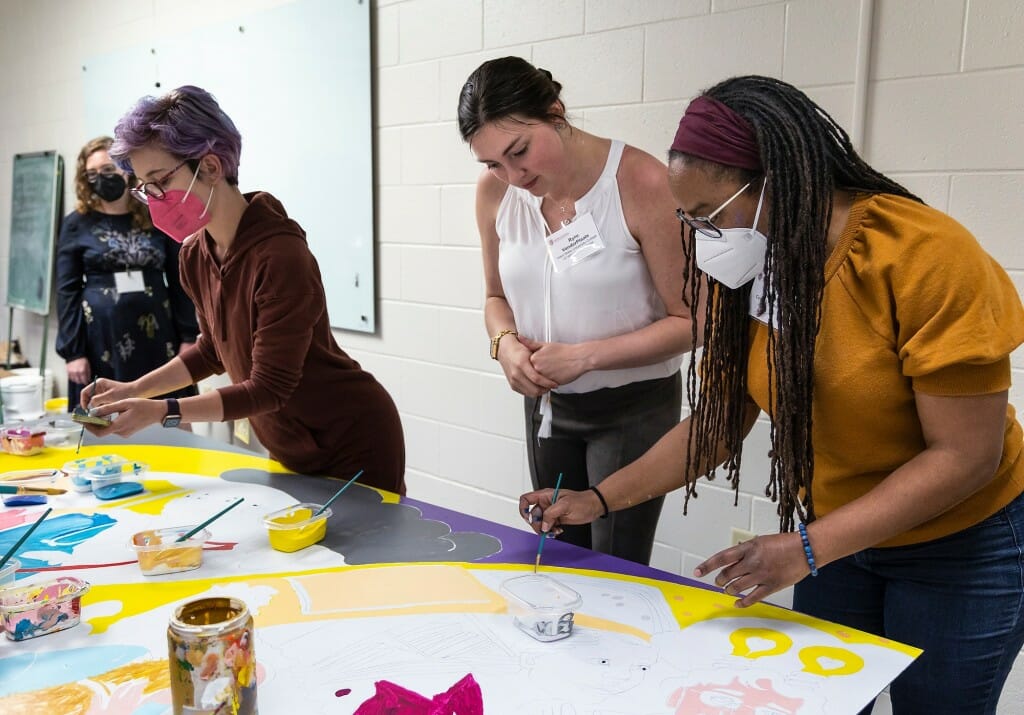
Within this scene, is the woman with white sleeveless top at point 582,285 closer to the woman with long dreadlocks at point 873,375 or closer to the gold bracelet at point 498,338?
the gold bracelet at point 498,338

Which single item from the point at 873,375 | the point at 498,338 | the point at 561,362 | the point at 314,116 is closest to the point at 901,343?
the point at 873,375

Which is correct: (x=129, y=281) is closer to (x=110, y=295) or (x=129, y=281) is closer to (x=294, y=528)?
(x=110, y=295)

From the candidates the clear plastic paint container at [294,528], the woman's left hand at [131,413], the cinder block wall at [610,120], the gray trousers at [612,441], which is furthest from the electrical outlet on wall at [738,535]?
the woman's left hand at [131,413]

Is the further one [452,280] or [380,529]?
[452,280]

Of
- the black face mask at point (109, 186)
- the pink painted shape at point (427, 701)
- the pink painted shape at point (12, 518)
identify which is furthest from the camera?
the black face mask at point (109, 186)

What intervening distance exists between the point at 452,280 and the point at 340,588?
166cm

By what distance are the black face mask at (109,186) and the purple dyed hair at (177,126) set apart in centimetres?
159

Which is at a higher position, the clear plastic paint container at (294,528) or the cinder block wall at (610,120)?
the cinder block wall at (610,120)

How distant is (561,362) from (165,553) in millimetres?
757

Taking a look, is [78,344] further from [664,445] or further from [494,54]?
[664,445]

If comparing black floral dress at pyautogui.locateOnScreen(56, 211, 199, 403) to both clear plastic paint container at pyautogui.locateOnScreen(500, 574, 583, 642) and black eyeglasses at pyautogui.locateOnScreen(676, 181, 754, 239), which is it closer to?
clear plastic paint container at pyautogui.locateOnScreen(500, 574, 583, 642)

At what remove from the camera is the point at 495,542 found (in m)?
1.35

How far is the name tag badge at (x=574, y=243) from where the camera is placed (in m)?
1.60

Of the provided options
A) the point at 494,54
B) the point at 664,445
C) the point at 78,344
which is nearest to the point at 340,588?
the point at 664,445
